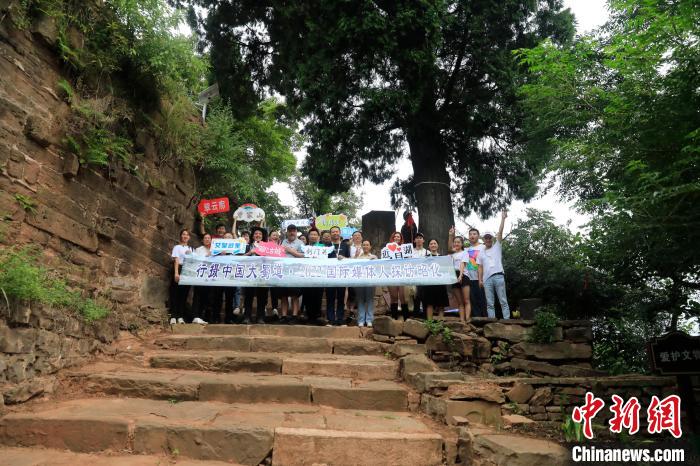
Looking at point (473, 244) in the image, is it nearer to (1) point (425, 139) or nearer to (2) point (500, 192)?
(1) point (425, 139)

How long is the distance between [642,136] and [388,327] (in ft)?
11.9

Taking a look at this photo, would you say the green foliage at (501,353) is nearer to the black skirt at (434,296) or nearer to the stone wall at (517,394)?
the stone wall at (517,394)

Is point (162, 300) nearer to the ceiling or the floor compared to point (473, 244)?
nearer to the floor

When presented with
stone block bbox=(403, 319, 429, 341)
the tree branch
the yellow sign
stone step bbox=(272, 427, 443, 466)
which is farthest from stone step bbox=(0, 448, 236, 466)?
the tree branch

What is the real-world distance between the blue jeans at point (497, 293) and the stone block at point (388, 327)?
4.89ft

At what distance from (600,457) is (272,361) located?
123 inches

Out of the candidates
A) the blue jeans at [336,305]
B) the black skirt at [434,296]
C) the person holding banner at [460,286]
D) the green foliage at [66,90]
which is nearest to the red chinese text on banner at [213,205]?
the blue jeans at [336,305]

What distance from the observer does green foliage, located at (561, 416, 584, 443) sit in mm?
3615

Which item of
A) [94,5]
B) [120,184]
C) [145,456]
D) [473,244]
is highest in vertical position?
[94,5]

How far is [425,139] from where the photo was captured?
1052 cm

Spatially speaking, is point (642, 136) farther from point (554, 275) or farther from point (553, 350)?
point (554, 275)

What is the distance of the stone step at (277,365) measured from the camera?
4746 millimetres

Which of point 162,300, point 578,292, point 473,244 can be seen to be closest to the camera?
point 162,300

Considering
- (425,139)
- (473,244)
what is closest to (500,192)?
(425,139)
